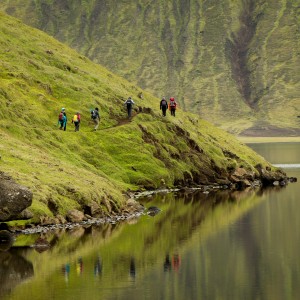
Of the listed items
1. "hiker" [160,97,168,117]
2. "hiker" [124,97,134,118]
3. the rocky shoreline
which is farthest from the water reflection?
"hiker" [160,97,168,117]

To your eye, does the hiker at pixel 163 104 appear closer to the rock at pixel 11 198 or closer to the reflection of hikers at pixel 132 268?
the rock at pixel 11 198

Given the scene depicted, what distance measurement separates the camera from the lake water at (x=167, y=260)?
5328 centimetres

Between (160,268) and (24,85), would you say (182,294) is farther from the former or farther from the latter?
(24,85)

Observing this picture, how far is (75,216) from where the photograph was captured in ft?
266

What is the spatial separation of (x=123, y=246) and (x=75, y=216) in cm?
1133

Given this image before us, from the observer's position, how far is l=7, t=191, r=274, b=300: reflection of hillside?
56188 millimetres

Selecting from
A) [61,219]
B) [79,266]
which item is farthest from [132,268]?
[61,219]

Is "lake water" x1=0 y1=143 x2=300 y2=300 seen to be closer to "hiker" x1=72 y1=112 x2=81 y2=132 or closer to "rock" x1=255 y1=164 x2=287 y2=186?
"hiker" x1=72 y1=112 x2=81 y2=132

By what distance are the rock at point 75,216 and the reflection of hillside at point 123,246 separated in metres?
2.56

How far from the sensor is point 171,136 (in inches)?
5197

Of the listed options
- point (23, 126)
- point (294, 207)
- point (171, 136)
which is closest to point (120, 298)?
point (294, 207)

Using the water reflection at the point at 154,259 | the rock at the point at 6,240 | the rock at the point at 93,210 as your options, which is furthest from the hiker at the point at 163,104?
the rock at the point at 6,240

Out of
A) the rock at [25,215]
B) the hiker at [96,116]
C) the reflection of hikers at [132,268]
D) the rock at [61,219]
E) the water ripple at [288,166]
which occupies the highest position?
the hiker at [96,116]

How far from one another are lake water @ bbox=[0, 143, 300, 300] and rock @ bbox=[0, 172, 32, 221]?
2678 mm
